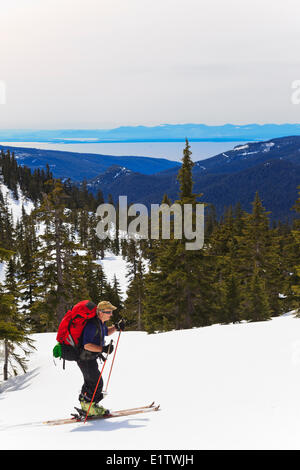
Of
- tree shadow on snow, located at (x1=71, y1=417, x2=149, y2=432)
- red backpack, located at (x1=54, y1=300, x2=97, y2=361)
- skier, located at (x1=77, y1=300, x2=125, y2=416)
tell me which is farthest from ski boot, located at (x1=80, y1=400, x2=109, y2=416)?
red backpack, located at (x1=54, y1=300, x2=97, y2=361)

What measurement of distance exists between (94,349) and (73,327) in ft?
1.78

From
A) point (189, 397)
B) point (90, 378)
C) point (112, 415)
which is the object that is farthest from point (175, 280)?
point (90, 378)

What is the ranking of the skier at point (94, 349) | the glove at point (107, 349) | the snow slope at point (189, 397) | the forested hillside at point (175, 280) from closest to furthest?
the snow slope at point (189, 397), the skier at point (94, 349), the glove at point (107, 349), the forested hillside at point (175, 280)

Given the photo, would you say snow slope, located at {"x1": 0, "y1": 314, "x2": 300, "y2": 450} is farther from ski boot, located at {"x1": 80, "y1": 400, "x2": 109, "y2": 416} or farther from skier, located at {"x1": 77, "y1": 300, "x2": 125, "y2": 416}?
skier, located at {"x1": 77, "y1": 300, "x2": 125, "y2": 416}

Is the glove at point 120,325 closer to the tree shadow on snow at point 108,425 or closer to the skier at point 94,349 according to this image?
the skier at point 94,349

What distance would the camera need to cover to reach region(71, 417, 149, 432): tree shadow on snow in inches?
250

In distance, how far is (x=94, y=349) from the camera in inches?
256

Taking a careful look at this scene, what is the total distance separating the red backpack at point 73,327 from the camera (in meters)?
6.58

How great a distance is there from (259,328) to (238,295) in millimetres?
20092

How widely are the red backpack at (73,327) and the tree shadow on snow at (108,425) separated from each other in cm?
119

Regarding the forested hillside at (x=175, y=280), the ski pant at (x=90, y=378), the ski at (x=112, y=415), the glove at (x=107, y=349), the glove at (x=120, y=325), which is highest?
the glove at (x=120, y=325)

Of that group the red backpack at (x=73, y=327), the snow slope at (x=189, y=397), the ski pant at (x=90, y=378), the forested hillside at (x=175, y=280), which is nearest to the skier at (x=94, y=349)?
the ski pant at (x=90, y=378)

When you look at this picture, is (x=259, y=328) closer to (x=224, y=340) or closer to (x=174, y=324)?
(x=224, y=340)
